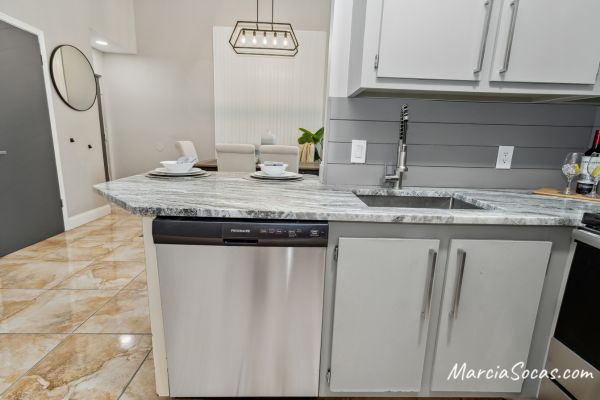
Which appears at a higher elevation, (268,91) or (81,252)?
(268,91)

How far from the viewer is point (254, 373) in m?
1.16

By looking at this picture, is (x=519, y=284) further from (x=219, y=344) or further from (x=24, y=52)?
(x=24, y=52)

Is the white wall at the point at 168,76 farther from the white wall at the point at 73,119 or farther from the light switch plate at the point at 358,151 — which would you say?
the light switch plate at the point at 358,151

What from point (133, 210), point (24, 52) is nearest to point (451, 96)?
point (133, 210)

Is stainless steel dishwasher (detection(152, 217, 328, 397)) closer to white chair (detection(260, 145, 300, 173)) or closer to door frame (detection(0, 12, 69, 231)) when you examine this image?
white chair (detection(260, 145, 300, 173))

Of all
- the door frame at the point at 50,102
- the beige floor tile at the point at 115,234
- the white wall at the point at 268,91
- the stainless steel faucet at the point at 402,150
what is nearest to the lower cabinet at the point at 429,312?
the stainless steel faucet at the point at 402,150

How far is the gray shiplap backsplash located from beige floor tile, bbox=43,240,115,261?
2481mm

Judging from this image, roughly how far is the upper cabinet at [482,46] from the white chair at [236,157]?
1.88 m

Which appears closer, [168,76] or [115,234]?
[115,234]

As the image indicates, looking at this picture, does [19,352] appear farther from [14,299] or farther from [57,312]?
[14,299]

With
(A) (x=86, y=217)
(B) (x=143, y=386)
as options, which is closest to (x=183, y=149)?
(A) (x=86, y=217)

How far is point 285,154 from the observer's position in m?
3.01

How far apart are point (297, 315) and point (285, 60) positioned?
4511 millimetres

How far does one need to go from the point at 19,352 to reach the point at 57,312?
14.2 inches
